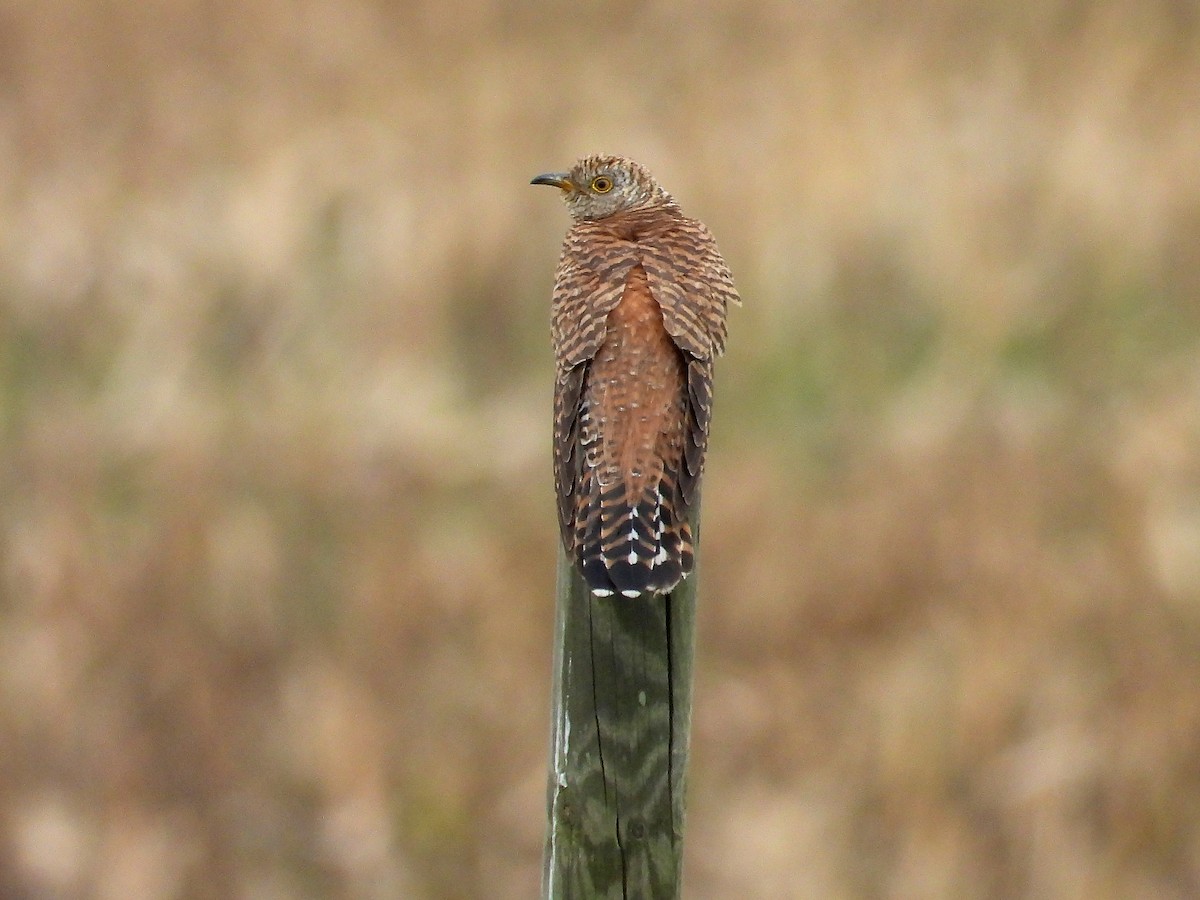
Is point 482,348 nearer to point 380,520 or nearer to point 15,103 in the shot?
point 380,520

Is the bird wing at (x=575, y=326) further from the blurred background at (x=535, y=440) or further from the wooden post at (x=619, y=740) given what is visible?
the blurred background at (x=535, y=440)

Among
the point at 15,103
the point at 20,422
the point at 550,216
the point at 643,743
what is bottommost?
the point at 643,743

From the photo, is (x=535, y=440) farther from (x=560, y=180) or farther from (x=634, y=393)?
(x=634, y=393)

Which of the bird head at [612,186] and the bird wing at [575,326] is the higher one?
the bird head at [612,186]

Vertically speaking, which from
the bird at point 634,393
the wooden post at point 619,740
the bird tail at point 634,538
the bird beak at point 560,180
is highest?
the bird beak at point 560,180

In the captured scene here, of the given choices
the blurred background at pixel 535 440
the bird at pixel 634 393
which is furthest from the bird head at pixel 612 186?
the blurred background at pixel 535 440

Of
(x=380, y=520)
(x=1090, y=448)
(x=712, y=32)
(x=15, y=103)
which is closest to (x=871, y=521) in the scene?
(x=1090, y=448)
